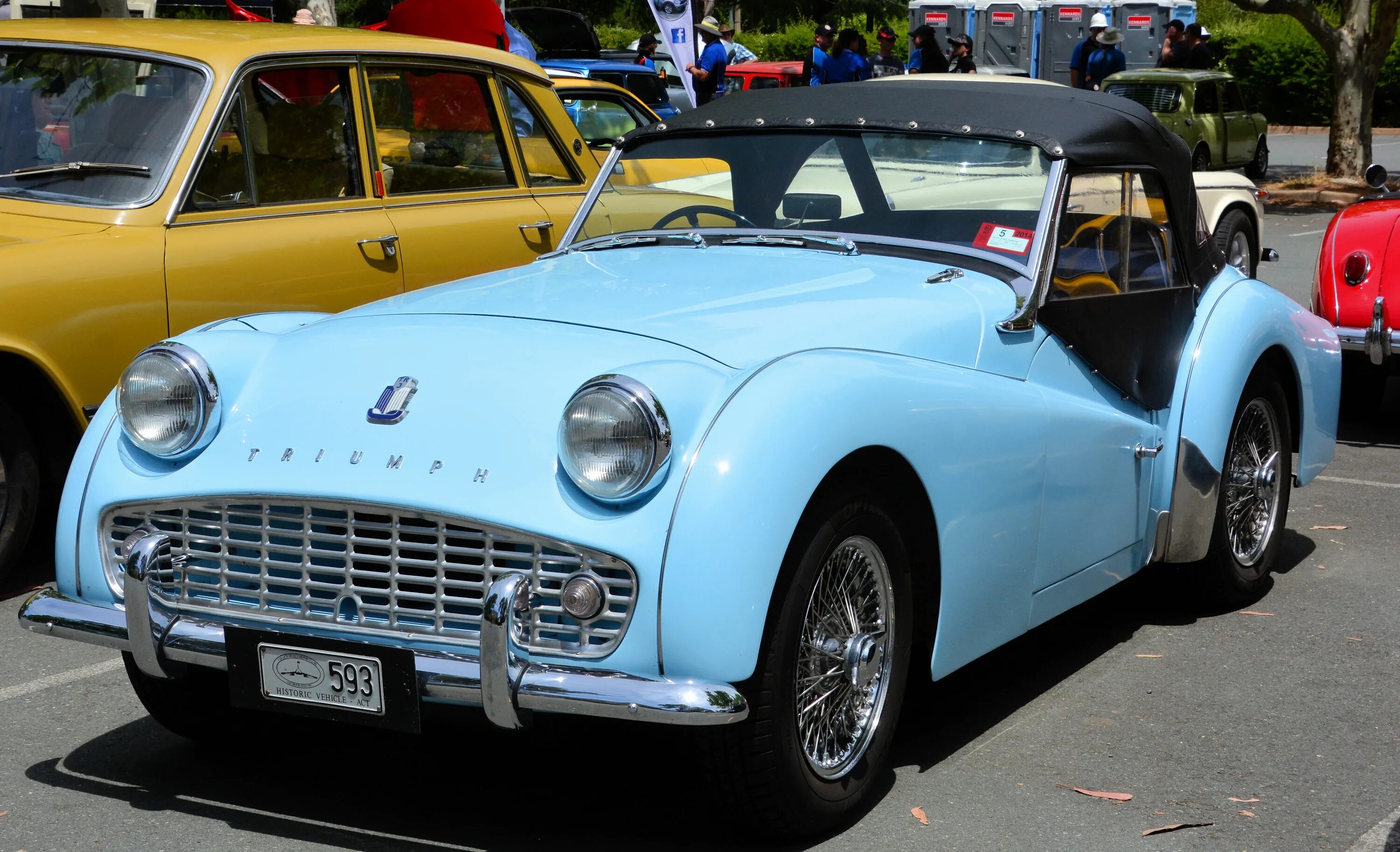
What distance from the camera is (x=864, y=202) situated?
448cm

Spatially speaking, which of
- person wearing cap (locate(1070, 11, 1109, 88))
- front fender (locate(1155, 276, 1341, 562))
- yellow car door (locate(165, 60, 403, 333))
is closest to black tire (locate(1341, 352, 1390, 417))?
front fender (locate(1155, 276, 1341, 562))

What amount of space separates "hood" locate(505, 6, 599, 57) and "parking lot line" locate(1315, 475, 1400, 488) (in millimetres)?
19598

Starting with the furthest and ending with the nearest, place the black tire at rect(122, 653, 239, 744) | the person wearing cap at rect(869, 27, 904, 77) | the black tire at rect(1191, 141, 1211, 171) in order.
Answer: the black tire at rect(1191, 141, 1211, 171)
the person wearing cap at rect(869, 27, 904, 77)
the black tire at rect(122, 653, 239, 744)

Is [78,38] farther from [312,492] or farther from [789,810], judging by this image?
[789,810]

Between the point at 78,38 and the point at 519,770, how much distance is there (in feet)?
11.5

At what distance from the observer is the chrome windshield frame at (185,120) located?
5.26m

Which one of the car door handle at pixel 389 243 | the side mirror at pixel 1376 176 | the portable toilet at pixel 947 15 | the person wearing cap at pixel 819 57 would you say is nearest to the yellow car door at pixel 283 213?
the car door handle at pixel 389 243

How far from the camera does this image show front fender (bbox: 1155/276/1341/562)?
454 centimetres

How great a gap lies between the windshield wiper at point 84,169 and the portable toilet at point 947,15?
28107mm

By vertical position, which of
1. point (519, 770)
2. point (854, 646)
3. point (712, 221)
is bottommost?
point (519, 770)

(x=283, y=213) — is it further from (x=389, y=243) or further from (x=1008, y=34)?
(x=1008, y=34)

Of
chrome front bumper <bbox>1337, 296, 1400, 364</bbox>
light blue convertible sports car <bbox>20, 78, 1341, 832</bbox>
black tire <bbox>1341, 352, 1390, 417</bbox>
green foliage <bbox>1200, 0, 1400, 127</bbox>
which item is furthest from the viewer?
green foliage <bbox>1200, 0, 1400, 127</bbox>

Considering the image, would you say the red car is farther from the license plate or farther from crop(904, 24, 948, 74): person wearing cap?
crop(904, 24, 948, 74): person wearing cap

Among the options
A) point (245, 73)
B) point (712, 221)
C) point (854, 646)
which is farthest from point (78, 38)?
point (854, 646)
